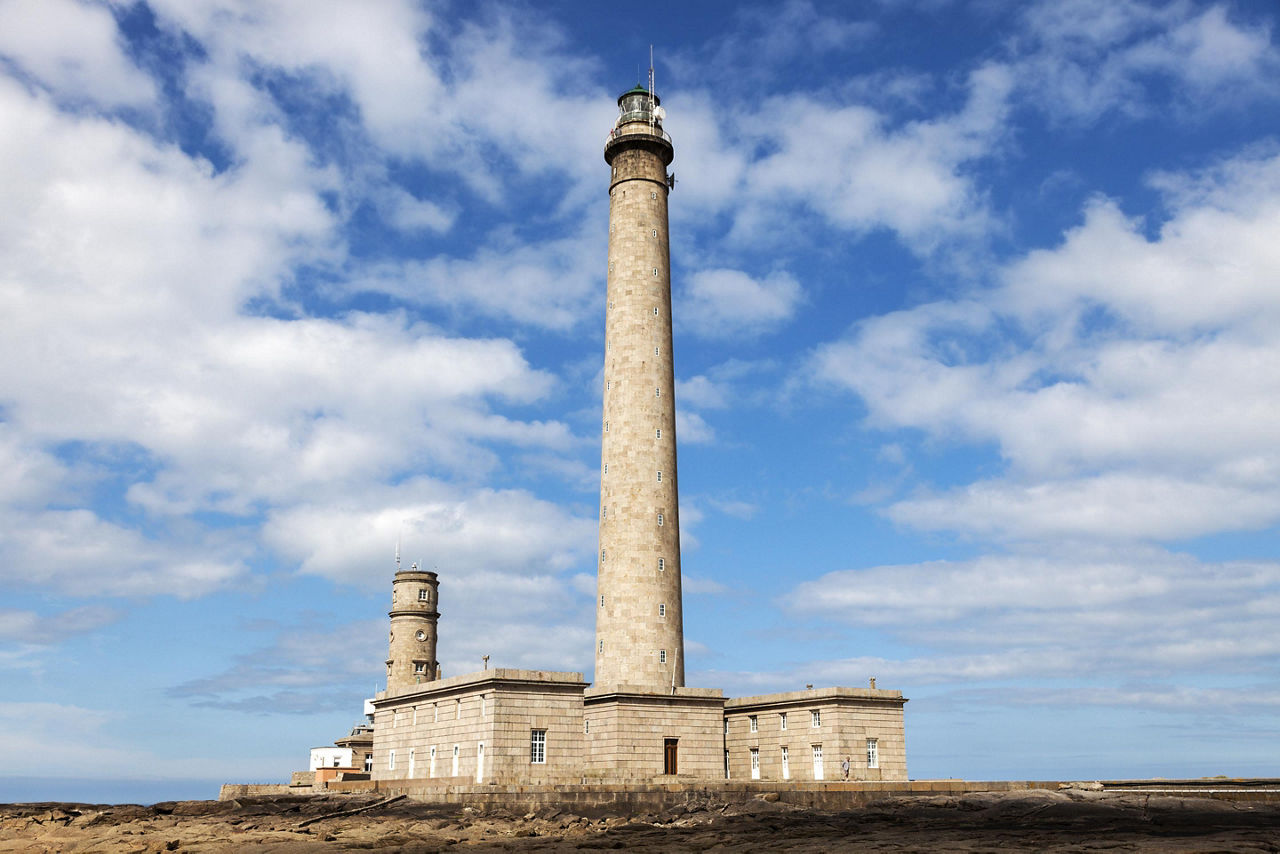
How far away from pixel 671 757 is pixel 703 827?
15.3 metres

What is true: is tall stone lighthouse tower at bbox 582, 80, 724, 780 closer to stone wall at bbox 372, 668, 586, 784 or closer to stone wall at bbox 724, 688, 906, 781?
stone wall at bbox 372, 668, 586, 784

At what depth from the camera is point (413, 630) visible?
6938 cm

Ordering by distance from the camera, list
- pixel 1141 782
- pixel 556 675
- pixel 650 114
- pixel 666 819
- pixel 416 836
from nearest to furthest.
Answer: pixel 416 836
pixel 666 819
pixel 1141 782
pixel 556 675
pixel 650 114

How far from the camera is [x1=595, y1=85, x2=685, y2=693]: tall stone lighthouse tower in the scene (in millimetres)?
49281

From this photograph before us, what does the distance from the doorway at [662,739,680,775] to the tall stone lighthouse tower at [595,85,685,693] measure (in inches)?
88.8

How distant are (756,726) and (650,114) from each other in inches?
1268

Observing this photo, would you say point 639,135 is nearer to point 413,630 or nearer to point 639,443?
Result: point 639,443

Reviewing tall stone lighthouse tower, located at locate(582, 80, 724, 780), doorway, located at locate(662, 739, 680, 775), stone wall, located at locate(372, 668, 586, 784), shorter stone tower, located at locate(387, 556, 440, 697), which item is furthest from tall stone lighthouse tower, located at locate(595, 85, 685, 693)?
shorter stone tower, located at locate(387, 556, 440, 697)

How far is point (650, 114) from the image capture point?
57750mm

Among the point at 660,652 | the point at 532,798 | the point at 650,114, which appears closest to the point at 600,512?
the point at 660,652

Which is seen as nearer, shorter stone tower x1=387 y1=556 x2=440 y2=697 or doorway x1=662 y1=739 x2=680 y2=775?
doorway x1=662 y1=739 x2=680 y2=775

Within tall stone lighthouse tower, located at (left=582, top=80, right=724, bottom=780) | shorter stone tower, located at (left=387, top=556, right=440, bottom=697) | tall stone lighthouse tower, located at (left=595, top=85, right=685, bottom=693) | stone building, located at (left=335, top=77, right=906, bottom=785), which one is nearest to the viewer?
stone building, located at (left=335, top=77, right=906, bottom=785)

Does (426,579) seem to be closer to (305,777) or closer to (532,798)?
(305,777)

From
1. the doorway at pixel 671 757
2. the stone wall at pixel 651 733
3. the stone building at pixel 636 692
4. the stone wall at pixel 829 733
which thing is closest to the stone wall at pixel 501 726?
the stone building at pixel 636 692
